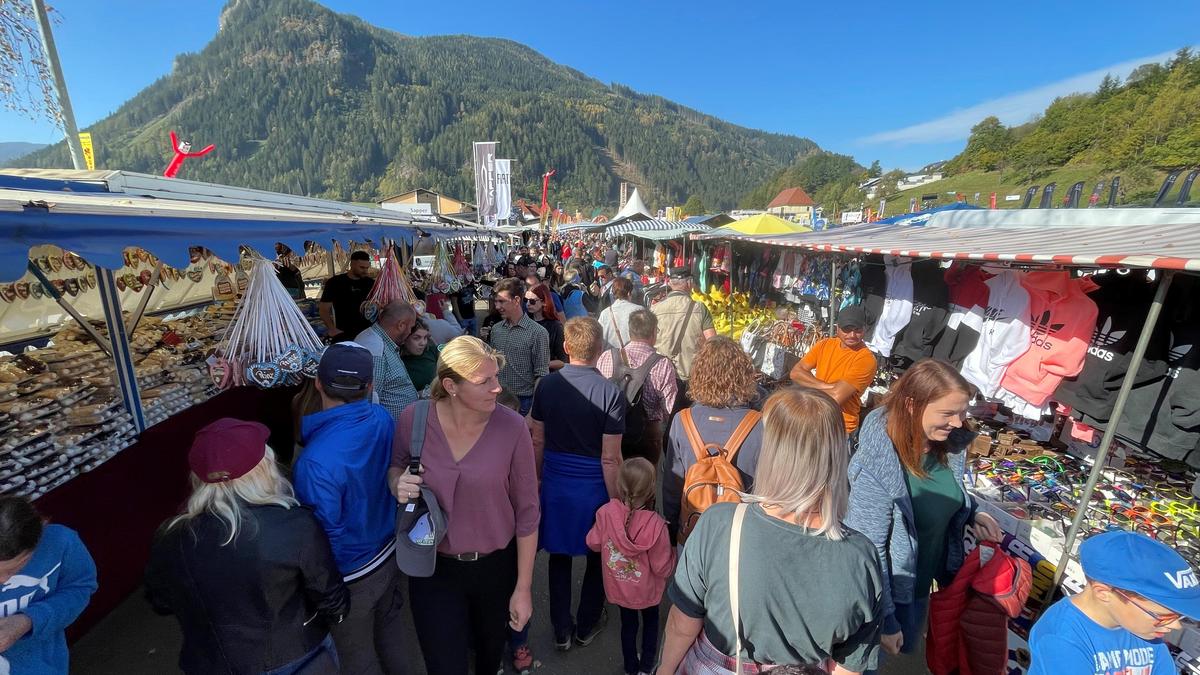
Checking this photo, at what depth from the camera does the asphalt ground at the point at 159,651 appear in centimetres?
256

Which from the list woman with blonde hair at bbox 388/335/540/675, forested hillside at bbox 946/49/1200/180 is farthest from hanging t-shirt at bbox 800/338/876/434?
forested hillside at bbox 946/49/1200/180

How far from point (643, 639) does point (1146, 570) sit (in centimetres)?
203

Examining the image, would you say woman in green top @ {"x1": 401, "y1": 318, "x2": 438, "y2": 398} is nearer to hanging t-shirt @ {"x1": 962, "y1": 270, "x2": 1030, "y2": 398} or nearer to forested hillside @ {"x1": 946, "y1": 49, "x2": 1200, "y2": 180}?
hanging t-shirt @ {"x1": 962, "y1": 270, "x2": 1030, "y2": 398}

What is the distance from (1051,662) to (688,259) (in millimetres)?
11812

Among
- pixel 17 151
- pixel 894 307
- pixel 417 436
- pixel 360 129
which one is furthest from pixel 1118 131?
pixel 17 151

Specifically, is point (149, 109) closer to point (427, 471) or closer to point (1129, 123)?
point (427, 471)

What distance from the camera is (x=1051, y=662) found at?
4.93ft

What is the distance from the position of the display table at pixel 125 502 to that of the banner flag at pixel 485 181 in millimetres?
11869

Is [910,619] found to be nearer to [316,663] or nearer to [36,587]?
[316,663]

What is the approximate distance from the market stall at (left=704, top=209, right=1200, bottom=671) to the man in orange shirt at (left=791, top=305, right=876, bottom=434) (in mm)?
624

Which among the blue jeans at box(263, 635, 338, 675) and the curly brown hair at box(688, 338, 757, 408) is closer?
the blue jeans at box(263, 635, 338, 675)

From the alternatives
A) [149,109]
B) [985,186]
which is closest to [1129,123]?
[985,186]

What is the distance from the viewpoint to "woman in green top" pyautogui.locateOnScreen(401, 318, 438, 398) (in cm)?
332

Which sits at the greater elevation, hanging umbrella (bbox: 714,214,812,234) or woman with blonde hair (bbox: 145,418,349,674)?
hanging umbrella (bbox: 714,214,812,234)
